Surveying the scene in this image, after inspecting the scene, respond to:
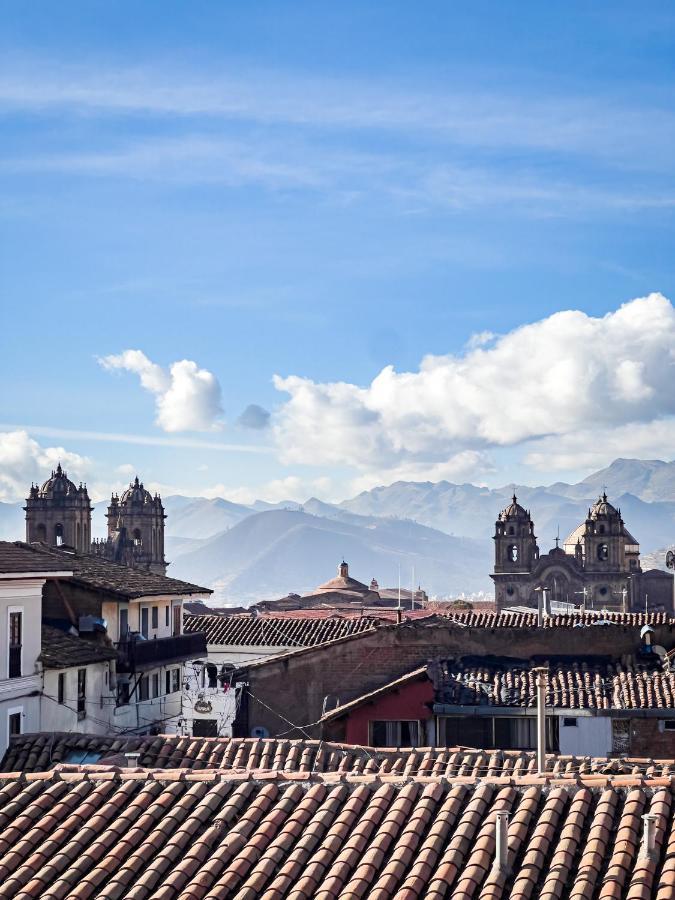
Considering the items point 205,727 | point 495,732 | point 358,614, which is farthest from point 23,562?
point 358,614

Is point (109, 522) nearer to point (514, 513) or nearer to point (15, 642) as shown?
point (514, 513)

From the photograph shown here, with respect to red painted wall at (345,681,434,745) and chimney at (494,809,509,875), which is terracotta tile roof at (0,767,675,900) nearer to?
chimney at (494,809,509,875)

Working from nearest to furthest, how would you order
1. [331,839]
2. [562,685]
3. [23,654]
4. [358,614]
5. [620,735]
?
[331,839] → [620,735] → [562,685] → [23,654] → [358,614]

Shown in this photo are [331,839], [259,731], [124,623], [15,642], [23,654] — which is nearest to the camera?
[331,839]

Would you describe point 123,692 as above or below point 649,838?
above

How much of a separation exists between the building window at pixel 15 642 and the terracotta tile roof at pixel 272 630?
19.3 metres

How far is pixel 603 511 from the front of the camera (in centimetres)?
13650

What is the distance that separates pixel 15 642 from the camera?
107 feet

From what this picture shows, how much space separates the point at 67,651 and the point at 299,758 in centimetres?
1387

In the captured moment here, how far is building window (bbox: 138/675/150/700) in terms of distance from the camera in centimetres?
4147

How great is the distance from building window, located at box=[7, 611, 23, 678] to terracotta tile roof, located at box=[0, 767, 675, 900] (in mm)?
18047

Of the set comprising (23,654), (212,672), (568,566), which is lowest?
(212,672)

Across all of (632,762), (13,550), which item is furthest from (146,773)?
(13,550)

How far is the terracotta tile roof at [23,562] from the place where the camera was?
3262 cm
